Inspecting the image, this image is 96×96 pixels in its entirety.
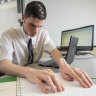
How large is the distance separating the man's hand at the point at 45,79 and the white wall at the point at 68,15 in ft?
5.33

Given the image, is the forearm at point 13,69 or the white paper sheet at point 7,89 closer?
the white paper sheet at point 7,89

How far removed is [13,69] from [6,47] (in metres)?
0.26

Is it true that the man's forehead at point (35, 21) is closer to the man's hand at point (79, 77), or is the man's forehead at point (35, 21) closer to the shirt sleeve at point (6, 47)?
the shirt sleeve at point (6, 47)

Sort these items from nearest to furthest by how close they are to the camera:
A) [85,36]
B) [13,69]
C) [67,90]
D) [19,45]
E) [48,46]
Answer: [67,90], [13,69], [19,45], [48,46], [85,36]

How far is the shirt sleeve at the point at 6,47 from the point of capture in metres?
0.88

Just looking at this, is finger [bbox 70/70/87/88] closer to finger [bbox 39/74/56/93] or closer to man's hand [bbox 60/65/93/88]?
man's hand [bbox 60/65/93/88]

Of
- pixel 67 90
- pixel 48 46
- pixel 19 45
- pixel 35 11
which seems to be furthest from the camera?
pixel 48 46

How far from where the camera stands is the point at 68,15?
2.21 meters

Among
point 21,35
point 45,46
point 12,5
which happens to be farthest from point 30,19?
point 12,5

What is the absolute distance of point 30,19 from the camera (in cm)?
94

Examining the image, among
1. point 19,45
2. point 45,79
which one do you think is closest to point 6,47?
point 19,45

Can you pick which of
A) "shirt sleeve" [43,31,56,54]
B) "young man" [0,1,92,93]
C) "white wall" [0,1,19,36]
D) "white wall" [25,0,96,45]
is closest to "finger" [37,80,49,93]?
"young man" [0,1,92,93]

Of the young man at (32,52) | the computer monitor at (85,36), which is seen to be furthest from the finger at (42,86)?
the computer monitor at (85,36)

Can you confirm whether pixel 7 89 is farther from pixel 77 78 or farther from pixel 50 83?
pixel 77 78
